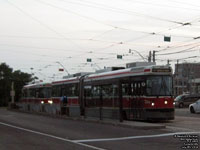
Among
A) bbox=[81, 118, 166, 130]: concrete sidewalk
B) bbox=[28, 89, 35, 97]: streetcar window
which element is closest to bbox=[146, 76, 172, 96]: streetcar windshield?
bbox=[81, 118, 166, 130]: concrete sidewalk

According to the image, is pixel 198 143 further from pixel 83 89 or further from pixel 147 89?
pixel 83 89

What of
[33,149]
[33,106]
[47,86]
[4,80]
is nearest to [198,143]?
[33,149]

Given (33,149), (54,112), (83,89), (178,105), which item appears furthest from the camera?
(178,105)

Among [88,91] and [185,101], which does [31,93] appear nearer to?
[185,101]

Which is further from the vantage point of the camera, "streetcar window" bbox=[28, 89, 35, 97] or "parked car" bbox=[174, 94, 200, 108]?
"parked car" bbox=[174, 94, 200, 108]

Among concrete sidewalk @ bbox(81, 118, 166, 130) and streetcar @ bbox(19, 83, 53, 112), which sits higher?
streetcar @ bbox(19, 83, 53, 112)

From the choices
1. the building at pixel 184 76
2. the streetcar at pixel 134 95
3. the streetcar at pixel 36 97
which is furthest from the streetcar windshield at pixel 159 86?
the building at pixel 184 76

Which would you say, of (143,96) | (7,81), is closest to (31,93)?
(143,96)

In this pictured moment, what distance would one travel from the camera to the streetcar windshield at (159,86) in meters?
23.2

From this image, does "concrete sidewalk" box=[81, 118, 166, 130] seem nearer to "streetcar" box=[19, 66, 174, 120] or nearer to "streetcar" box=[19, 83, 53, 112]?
"streetcar" box=[19, 66, 174, 120]

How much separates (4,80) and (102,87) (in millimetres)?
60623

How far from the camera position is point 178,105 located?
5325 cm

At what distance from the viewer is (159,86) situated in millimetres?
23406

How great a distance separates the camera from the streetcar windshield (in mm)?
23188
